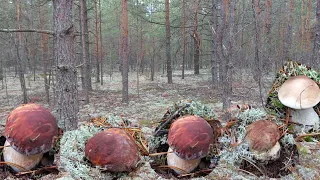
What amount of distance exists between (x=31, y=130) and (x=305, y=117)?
92.8 inches

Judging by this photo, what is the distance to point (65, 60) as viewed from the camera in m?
2.77

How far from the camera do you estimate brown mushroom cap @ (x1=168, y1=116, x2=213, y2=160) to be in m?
1.32

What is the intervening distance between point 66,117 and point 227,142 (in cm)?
189

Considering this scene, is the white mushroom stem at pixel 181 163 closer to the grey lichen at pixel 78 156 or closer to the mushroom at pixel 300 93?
the grey lichen at pixel 78 156

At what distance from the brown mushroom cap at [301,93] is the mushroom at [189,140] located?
1.18m

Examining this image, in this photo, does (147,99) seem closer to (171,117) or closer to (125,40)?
(125,40)

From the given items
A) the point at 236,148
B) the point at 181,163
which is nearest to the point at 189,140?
the point at 181,163

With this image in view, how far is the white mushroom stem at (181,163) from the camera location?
4.76ft

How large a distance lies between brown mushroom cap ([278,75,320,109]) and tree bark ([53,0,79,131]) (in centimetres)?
221

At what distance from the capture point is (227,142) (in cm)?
173

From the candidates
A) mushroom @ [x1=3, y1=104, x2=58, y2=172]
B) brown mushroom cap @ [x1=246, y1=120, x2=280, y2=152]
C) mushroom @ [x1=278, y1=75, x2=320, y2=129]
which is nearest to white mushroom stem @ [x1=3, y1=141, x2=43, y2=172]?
mushroom @ [x1=3, y1=104, x2=58, y2=172]

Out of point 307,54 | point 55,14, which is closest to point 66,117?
point 55,14

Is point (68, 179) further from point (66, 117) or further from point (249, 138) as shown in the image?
point (66, 117)

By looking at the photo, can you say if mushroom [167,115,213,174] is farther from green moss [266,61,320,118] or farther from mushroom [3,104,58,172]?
green moss [266,61,320,118]
